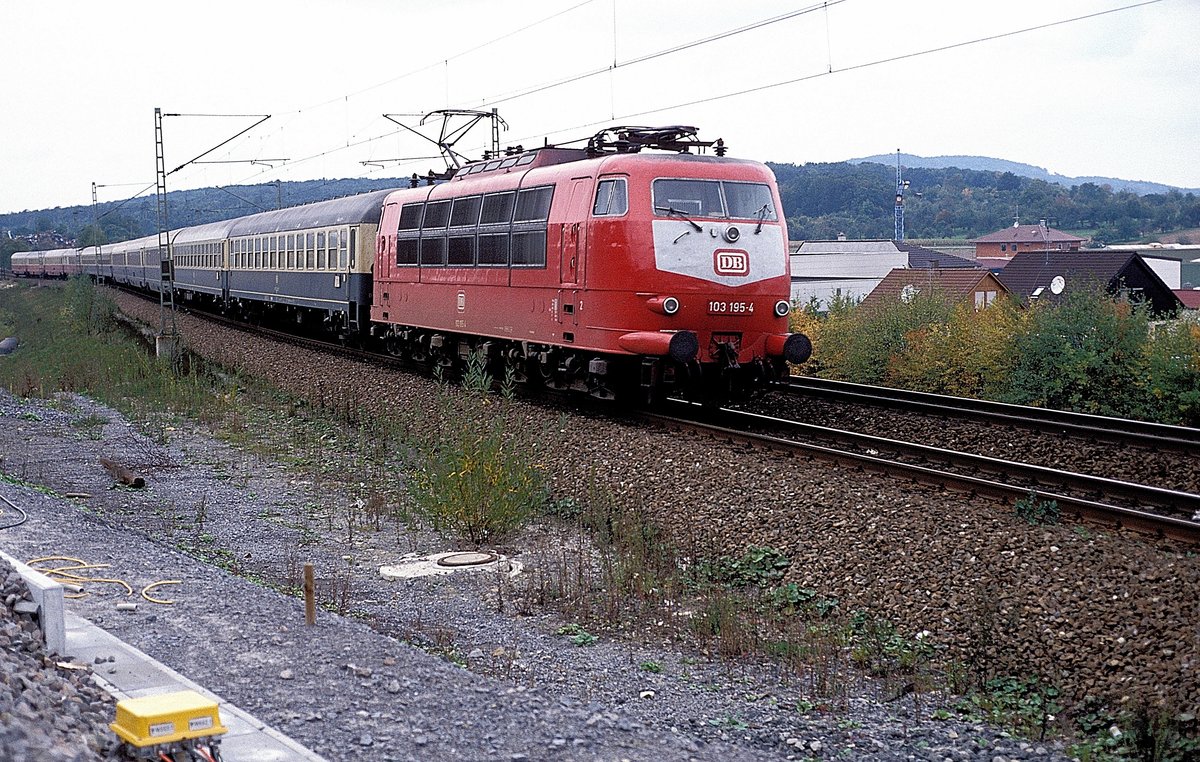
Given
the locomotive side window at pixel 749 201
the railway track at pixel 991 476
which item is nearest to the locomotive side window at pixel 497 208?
the locomotive side window at pixel 749 201

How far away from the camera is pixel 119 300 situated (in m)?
58.2

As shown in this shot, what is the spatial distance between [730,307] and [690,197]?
4.88ft

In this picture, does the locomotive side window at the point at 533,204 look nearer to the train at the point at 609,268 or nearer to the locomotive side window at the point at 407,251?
the train at the point at 609,268

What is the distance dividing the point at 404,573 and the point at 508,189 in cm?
816

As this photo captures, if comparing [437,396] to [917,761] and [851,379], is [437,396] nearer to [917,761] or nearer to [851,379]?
[851,379]

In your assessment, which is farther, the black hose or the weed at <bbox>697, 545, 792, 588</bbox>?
the black hose

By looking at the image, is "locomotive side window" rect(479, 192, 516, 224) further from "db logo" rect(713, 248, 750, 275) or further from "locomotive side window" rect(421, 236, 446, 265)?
"db logo" rect(713, 248, 750, 275)

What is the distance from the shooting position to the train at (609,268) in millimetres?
13797

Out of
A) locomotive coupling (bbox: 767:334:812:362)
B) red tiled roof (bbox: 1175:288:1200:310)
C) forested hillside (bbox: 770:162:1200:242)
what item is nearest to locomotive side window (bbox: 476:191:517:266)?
locomotive coupling (bbox: 767:334:812:362)

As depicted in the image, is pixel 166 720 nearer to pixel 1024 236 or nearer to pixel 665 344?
pixel 665 344

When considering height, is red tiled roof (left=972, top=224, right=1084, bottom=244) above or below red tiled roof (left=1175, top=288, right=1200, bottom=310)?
above

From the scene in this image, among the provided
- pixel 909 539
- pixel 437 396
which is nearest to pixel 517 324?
pixel 437 396

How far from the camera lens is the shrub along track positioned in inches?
269

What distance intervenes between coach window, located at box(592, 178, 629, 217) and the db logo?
4.36 ft
